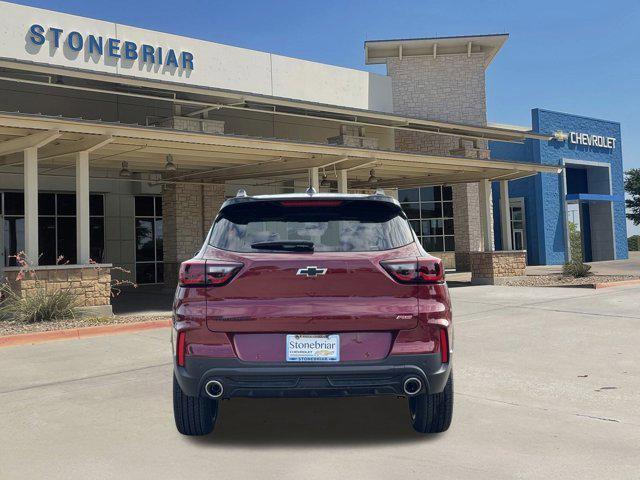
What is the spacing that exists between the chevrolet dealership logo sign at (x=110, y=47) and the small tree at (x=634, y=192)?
42.8m

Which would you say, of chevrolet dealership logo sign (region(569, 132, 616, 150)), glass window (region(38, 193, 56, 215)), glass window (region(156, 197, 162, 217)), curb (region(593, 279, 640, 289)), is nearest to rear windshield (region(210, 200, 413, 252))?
curb (region(593, 279, 640, 289))

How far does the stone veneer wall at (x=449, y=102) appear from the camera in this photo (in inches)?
1064

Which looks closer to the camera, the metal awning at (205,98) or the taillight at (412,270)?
the taillight at (412,270)

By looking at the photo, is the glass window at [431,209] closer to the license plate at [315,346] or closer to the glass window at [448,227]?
the glass window at [448,227]

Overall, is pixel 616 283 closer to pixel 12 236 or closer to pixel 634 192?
pixel 12 236

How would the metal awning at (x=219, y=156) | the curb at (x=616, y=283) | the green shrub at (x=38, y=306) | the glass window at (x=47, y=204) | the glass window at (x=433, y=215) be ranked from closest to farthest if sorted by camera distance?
the green shrub at (x=38, y=306), the metal awning at (x=219, y=156), the curb at (x=616, y=283), the glass window at (x=47, y=204), the glass window at (x=433, y=215)

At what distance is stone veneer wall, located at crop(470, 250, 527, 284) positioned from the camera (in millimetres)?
20797

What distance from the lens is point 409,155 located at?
17.3 m

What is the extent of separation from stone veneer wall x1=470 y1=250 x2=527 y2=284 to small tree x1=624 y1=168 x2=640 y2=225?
35401mm

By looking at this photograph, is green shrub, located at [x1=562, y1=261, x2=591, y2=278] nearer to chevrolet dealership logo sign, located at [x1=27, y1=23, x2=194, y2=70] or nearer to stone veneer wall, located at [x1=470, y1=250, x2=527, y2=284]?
stone veneer wall, located at [x1=470, y1=250, x2=527, y2=284]

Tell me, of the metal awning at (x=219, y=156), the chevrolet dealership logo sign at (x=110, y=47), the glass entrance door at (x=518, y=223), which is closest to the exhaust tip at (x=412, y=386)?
the metal awning at (x=219, y=156)

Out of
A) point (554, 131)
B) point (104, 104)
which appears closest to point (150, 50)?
point (104, 104)

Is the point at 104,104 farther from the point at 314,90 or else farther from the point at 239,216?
the point at 239,216

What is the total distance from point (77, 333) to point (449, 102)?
71.5 ft
